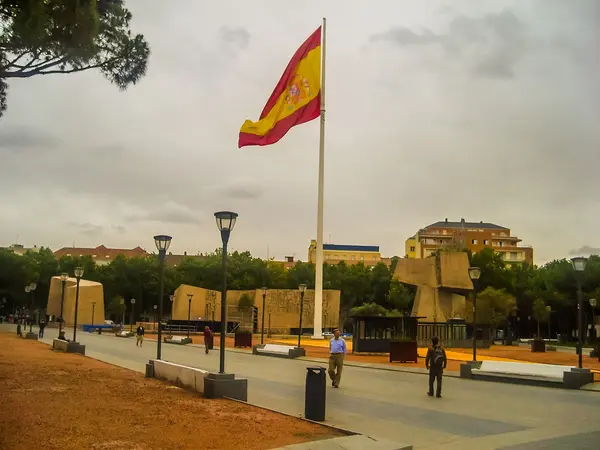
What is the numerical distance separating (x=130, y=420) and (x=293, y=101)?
83.5 ft

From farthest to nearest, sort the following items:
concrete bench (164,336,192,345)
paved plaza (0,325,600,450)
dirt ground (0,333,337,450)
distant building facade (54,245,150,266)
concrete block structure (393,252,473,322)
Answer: distant building facade (54,245,150,266) < concrete bench (164,336,192,345) < concrete block structure (393,252,473,322) < paved plaza (0,325,600,450) < dirt ground (0,333,337,450)

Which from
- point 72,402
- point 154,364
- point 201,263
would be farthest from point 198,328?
point 72,402

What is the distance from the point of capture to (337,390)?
16.1 m

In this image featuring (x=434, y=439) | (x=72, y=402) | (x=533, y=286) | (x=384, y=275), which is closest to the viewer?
(x=434, y=439)

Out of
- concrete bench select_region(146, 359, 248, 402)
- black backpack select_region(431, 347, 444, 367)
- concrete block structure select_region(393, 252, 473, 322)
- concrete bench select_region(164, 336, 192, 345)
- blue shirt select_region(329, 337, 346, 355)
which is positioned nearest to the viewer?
concrete bench select_region(146, 359, 248, 402)

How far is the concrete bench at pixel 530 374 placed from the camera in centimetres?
1764

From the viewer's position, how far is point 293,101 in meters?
33.4

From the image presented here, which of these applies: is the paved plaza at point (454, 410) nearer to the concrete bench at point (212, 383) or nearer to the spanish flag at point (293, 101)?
the concrete bench at point (212, 383)

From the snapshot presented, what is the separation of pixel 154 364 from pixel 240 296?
53897mm

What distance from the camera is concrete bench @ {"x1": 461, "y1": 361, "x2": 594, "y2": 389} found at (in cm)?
1764

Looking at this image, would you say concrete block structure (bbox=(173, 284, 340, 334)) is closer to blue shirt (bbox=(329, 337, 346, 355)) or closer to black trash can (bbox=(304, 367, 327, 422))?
blue shirt (bbox=(329, 337, 346, 355))

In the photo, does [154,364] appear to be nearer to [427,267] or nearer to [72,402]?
[72,402]

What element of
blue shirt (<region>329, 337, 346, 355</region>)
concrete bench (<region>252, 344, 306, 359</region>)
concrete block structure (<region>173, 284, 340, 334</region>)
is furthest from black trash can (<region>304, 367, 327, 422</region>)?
concrete block structure (<region>173, 284, 340, 334</region>)

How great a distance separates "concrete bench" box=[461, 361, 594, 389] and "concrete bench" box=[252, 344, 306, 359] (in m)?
11.0
